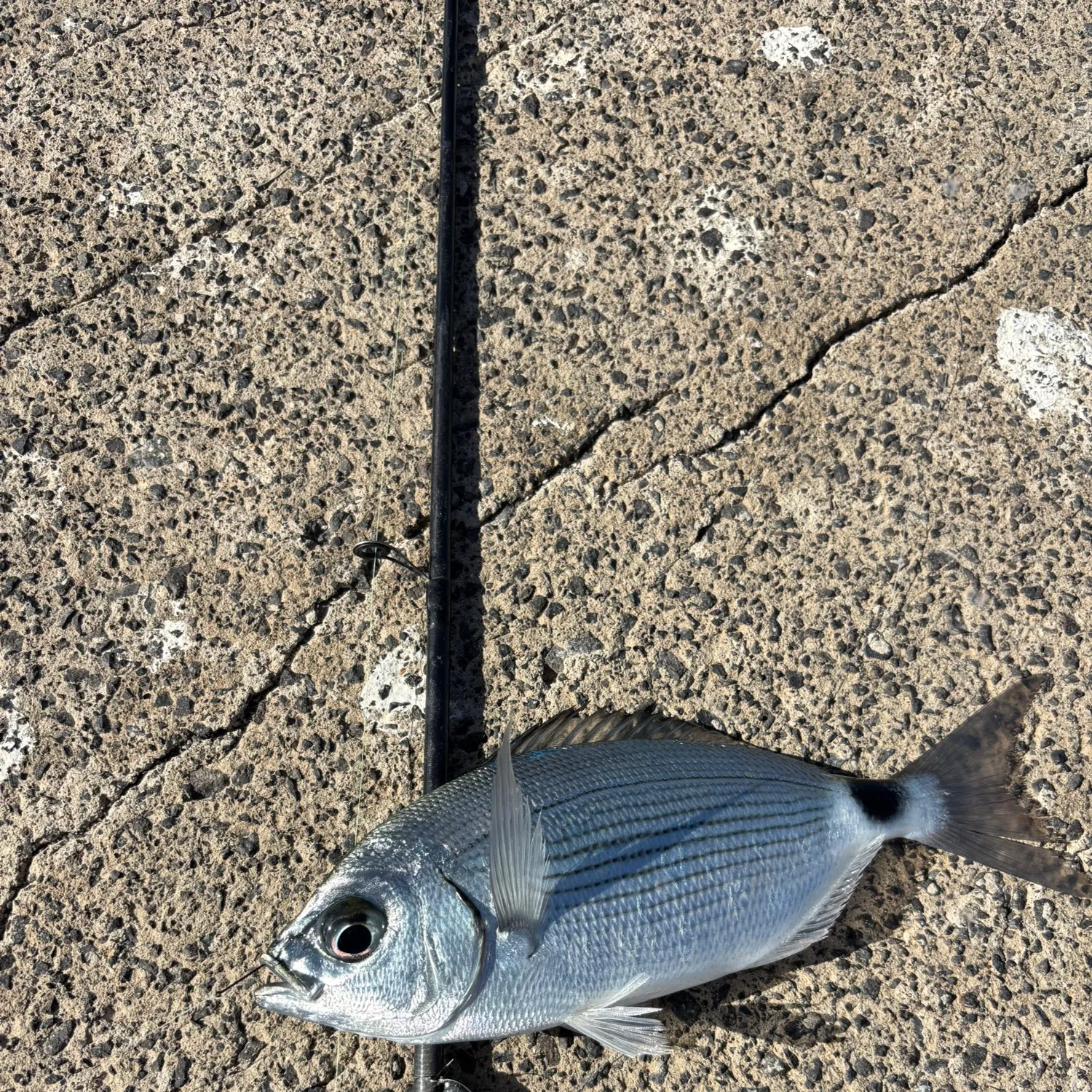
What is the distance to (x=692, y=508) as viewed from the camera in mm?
2373

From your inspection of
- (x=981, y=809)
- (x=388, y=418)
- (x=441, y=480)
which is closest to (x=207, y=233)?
(x=388, y=418)

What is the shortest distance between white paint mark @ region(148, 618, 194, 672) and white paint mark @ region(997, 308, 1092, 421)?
2247 mm

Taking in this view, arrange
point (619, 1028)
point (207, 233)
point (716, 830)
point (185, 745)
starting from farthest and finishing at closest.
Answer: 1. point (207, 233)
2. point (185, 745)
3. point (716, 830)
4. point (619, 1028)

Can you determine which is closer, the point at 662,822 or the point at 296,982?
the point at 296,982

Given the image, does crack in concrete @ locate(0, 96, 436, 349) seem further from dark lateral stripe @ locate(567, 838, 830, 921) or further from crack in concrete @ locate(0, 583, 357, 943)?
dark lateral stripe @ locate(567, 838, 830, 921)

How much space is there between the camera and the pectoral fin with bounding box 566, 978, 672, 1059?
5.65ft

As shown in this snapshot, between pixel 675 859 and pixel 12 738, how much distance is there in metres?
1.58

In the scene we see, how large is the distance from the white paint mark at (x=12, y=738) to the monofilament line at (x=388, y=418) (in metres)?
0.79

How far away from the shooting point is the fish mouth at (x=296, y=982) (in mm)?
1633

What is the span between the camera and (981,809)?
2.03 meters

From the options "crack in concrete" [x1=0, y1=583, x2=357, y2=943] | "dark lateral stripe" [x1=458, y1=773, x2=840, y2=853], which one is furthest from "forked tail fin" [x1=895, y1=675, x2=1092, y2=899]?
"crack in concrete" [x1=0, y1=583, x2=357, y2=943]

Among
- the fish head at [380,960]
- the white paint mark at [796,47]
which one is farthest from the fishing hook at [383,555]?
the white paint mark at [796,47]

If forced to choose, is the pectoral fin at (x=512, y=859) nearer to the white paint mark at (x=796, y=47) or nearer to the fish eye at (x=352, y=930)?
the fish eye at (x=352, y=930)

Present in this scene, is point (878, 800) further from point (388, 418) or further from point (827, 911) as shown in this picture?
point (388, 418)
